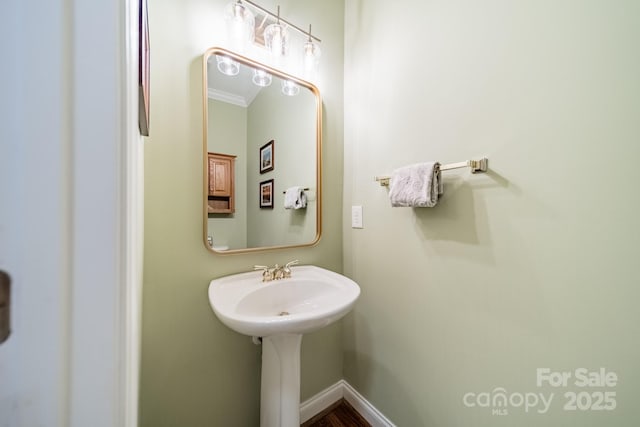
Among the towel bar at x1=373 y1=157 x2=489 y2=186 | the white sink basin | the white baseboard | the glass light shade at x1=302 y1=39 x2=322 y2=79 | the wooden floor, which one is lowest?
the wooden floor

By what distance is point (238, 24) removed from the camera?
961mm

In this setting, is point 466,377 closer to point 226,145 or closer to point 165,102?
point 226,145

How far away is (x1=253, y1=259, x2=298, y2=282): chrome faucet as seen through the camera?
1.04 m

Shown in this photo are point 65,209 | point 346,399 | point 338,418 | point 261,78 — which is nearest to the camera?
point 65,209

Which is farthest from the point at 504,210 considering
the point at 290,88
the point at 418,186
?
the point at 290,88

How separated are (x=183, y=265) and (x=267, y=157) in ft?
2.10

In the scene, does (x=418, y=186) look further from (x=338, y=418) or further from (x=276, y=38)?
(x=338, y=418)

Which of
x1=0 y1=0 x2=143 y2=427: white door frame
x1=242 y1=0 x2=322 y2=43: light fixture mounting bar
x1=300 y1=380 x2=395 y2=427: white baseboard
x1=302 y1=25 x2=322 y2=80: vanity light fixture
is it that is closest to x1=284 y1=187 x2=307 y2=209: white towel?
x1=302 y1=25 x2=322 y2=80: vanity light fixture

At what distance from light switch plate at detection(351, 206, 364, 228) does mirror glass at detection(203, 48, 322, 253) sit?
21 centimetres

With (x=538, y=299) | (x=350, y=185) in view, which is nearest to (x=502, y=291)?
(x=538, y=299)

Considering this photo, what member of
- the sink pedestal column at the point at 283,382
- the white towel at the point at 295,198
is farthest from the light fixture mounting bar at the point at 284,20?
the sink pedestal column at the point at 283,382

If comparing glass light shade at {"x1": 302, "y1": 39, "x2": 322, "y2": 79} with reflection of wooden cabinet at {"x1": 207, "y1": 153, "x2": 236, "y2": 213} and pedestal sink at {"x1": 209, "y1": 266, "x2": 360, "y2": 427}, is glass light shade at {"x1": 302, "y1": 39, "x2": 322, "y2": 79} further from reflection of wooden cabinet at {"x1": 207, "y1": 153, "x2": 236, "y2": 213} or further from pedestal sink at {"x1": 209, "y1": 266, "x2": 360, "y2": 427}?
pedestal sink at {"x1": 209, "y1": 266, "x2": 360, "y2": 427}

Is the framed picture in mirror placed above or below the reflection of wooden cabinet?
above

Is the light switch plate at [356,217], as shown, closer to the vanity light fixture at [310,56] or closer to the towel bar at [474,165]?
the towel bar at [474,165]
